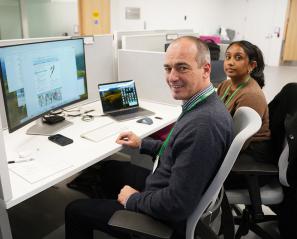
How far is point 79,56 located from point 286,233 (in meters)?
1.55

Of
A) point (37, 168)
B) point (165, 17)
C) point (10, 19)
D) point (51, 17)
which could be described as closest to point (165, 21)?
point (165, 17)

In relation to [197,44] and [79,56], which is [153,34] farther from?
[197,44]

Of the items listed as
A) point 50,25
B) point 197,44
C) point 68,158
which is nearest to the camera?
point 197,44

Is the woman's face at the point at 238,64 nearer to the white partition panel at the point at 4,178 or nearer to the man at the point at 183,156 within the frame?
the man at the point at 183,156

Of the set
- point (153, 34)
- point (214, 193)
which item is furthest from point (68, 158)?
point (153, 34)

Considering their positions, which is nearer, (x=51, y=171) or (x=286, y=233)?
(x=51, y=171)

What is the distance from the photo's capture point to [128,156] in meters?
2.64

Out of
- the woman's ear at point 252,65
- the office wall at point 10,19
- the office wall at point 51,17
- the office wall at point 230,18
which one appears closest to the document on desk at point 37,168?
the woman's ear at point 252,65

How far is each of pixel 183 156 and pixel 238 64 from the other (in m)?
1.06

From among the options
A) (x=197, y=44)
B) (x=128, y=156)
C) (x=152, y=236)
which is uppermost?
(x=197, y=44)

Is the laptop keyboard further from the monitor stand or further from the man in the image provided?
the man

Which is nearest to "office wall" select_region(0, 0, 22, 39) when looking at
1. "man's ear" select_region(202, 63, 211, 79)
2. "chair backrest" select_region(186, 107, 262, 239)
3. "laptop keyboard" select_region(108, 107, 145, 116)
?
"laptop keyboard" select_region(108, 107, 145, 116)

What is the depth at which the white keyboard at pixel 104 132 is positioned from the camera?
1.57 metres

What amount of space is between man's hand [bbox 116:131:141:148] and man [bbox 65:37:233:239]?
309 millimetres
